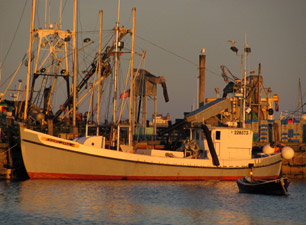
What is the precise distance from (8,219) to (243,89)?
24891mm

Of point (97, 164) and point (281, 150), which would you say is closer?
point (97, 164)

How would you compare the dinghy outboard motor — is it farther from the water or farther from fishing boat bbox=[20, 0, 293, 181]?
the water

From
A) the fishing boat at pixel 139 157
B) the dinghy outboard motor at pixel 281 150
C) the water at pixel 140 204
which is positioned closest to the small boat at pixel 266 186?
the water at pixel 140 204

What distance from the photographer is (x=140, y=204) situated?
33375mm

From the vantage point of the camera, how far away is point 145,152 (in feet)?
147

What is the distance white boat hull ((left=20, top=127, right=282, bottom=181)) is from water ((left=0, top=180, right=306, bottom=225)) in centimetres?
78

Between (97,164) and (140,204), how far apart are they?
875 cm

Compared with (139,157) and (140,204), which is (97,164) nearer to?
(139,157)

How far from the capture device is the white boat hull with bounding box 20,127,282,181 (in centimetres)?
4062

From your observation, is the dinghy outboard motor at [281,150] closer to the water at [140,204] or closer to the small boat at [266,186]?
the water at [140,204]

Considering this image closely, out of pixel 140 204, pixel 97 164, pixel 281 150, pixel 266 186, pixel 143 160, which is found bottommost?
pixel 140 204

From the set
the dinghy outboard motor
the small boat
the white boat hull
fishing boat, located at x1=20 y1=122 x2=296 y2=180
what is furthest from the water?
the dinghy outboard motor

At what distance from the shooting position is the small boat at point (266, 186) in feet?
126

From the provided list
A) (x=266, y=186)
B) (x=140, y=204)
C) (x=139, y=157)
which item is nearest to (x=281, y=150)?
(x=266, y=186)
